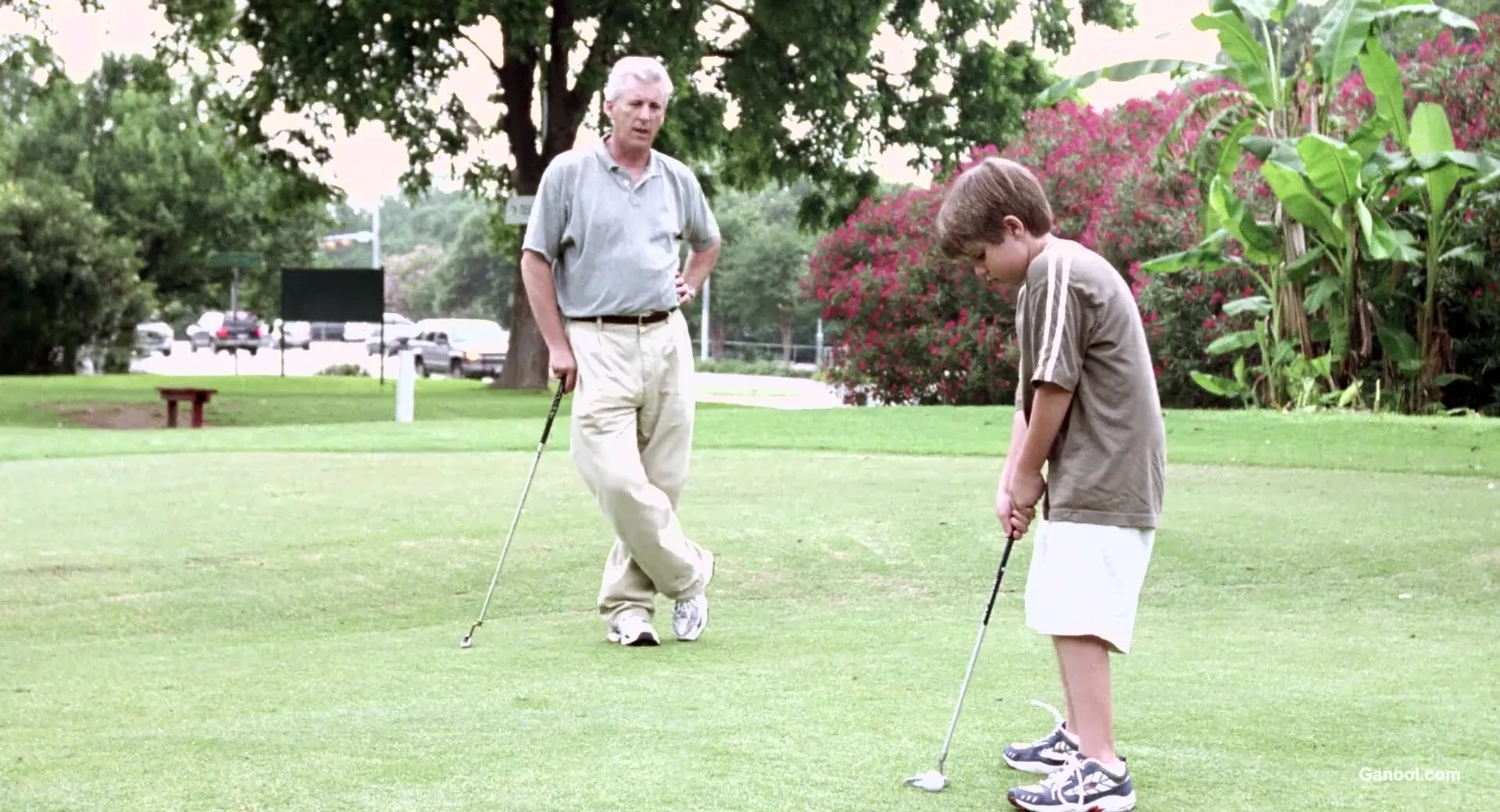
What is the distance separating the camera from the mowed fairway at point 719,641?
439 cm

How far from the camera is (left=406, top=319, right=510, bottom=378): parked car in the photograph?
51562 mm

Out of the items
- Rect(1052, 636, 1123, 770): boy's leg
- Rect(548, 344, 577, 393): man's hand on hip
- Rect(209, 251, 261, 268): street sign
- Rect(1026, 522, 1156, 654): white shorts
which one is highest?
Rect(209, 251, 261, 268): street sign

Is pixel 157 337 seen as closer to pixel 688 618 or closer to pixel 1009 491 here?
pixel 688 618

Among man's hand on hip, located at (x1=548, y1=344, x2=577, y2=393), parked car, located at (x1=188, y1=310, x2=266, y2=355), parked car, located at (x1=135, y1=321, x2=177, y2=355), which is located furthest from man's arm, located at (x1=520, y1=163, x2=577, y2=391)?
parked car, located at (x1=135, y1=321, x2=177, y2=355)

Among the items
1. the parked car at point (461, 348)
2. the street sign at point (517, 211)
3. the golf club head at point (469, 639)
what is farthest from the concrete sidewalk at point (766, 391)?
the golf club head at point (469, 639)

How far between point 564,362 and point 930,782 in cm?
292

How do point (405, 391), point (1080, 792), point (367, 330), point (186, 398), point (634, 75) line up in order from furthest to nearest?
point (367, 330) → point (186, 398) → point (405, 391) → point (634, 75) → point (1080, 792)

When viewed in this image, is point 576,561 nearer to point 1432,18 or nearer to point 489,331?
point 1432,18

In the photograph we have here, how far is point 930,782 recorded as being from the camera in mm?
4207

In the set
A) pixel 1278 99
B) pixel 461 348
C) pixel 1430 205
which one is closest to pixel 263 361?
pixel 461 348

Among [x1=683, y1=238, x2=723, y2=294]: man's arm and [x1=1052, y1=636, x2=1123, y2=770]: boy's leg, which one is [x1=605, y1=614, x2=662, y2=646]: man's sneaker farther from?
[x1=1052, y1=636, x2=1123, y2=770]: boy's leg

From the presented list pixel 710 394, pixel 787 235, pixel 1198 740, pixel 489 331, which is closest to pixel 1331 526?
pixel 1198 740

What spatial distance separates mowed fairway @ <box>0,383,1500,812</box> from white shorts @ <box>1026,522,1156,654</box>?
1.34 ft

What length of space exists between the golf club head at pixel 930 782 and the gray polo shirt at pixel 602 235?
282cm
